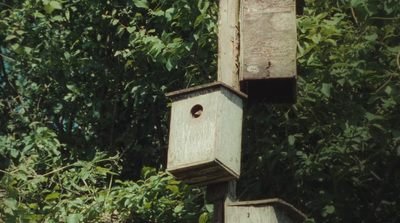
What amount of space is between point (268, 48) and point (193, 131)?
602mm

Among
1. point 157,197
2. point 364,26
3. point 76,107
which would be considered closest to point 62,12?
point 76,107

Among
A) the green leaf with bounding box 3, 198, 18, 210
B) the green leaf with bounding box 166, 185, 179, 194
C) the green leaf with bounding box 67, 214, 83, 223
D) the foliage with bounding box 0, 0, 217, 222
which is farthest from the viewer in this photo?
the foliage with bounding box 0, 0, 217, 222

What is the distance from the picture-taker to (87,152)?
7.71 metres

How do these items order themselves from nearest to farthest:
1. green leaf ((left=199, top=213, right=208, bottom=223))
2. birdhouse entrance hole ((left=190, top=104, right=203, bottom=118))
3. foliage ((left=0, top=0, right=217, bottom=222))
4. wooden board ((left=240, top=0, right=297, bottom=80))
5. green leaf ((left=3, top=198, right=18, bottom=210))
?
1. birdhouse entrance hole ((left=190, top=104, right=203, bottom=118))
2. wooden board ((left=240, top=0, right=297, bottom=80))
3. green leaf ((left=199, top=213, right=208, bottom=223))
4. green leaf ((left=3, top=198, right=18, bottom=210))
5. foliage ((left=0, top=0, right=217, bottom=222))

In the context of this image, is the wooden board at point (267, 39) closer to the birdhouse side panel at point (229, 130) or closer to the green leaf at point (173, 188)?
the birdhouse side panel at point (229, 130)

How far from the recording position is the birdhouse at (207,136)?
393 centimetres

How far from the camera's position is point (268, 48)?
14.1 ft

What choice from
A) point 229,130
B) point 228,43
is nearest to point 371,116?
point 228,43

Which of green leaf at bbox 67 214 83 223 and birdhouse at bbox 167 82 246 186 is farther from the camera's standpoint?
green leaf at bbox 67 214 83 223

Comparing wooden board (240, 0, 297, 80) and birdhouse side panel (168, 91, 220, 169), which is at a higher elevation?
wooden board (240, 0, 297, 80)

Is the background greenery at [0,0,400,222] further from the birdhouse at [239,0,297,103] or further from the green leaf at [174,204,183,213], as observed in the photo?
the birdhouse at [239,0,297,103]

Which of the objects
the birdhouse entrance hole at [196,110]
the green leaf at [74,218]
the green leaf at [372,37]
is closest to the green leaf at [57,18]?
the green leaf at [74,218]

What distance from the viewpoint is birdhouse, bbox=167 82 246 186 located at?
12.9 ft

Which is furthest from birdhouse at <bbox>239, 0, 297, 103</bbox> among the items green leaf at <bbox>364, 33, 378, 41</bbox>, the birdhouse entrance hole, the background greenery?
green leaf at <bbox>364, 33, 378, 41</bbox>
